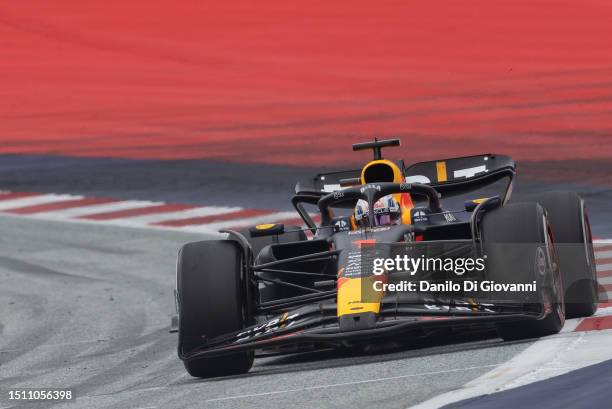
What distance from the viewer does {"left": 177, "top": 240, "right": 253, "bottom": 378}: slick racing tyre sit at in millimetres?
10789

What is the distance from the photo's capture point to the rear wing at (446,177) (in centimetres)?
1358

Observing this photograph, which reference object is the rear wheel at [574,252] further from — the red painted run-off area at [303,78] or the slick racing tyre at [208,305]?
the red painted run-off area at [303,78]

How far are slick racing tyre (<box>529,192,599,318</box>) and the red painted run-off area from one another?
10.3 meters

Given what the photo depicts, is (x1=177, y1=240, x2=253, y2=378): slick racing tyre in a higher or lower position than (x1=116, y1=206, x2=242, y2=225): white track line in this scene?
higher

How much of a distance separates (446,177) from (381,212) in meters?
2.09

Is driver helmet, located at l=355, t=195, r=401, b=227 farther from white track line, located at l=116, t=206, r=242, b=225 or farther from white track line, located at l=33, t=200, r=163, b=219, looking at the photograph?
white track line, located at l=33, t=200, r=163, b=219

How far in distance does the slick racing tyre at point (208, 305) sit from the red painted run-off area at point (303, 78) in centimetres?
1234

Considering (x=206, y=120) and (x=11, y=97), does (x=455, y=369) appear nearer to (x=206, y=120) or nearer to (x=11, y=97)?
(x=206, y=120)

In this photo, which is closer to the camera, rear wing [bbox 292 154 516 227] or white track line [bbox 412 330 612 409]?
white track line [bbox 412 330 612 409]

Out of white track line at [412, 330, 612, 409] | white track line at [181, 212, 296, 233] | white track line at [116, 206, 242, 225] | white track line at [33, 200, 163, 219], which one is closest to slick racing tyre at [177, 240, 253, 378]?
white track line at [412, 330, 612, 409]

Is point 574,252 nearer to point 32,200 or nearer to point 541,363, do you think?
point 541,363

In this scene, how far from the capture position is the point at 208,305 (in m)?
10.8

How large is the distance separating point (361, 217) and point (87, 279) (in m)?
5.87

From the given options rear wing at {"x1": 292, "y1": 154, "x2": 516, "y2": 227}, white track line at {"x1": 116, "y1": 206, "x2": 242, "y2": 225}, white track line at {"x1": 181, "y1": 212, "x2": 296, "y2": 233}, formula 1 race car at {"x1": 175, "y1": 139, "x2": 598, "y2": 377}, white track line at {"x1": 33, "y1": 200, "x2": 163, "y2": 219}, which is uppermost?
rear wing at {"x1": 292, "y1": 154, "x2": 516, "y2": 227}
